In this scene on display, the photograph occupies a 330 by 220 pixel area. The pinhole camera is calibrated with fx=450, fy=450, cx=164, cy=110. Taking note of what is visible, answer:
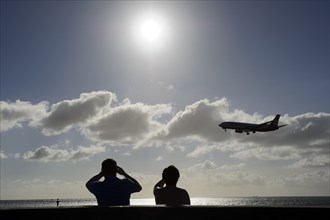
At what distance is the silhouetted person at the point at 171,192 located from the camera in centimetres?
632

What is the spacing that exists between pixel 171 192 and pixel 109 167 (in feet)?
3.26

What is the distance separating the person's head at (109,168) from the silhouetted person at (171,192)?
674mm

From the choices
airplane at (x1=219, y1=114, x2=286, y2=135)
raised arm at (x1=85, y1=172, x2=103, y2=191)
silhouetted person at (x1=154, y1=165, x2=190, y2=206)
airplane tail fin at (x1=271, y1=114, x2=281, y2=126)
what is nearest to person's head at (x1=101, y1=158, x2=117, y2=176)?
raised arm at (x1=85, y1=172, x2=103, y2=191)

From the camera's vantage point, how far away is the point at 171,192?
634cm

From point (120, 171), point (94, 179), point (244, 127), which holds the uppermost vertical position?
point (244, 127)

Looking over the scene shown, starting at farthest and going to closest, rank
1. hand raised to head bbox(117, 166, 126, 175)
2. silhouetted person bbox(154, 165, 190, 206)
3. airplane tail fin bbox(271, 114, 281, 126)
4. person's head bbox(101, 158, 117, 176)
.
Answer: airplane tail fin bbox(271, 114, 281, 126), hand raised to head bbox(117, 166, 126, 175), person's head bbox(101, 158, 117, 176), silhouetted person bbox(154, 165, 190, 206)

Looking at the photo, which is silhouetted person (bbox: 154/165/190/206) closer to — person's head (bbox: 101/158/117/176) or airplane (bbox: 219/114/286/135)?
person's head (bbox: 101/158/117/176)

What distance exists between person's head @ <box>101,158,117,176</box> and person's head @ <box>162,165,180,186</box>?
2.42 feet

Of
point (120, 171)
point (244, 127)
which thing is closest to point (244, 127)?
point (244, 127)

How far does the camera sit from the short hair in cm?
658

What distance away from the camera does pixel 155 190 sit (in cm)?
645
